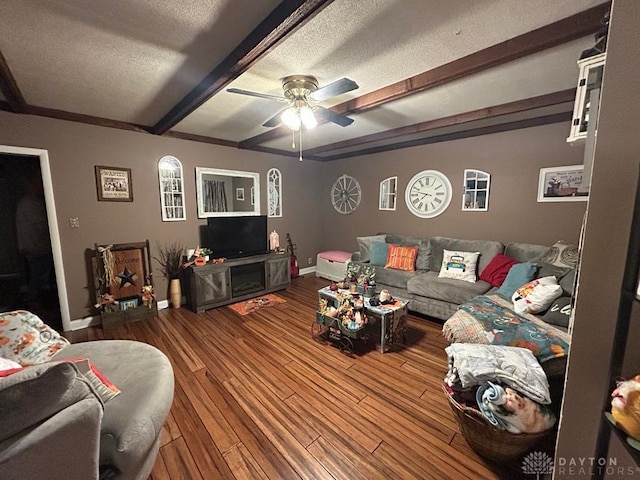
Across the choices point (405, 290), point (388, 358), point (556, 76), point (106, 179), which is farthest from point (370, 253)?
point (106, 179)

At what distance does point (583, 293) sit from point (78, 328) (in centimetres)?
449

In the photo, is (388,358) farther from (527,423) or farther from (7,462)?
(7,462)

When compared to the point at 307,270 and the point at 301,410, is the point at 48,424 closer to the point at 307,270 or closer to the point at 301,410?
the point at 301,410

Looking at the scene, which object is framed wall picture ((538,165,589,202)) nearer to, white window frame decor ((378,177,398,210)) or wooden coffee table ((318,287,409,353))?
white window frame decor ((378,177,398,210))

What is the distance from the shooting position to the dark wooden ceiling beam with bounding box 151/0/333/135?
1253 mm

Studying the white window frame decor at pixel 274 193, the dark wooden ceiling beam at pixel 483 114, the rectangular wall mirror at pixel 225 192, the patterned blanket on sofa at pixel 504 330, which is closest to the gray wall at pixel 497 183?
the dark wooden ceiling beam at pixel 483 114

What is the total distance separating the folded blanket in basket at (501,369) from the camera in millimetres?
1361

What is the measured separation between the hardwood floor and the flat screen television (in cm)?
133

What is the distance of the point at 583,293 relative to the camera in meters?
0.87

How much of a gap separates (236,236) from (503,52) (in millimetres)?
3686

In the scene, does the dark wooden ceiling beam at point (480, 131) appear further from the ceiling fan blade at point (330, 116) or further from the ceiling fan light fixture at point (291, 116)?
the ceiling fan light fixture at point (291, 116)

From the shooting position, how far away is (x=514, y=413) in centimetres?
130

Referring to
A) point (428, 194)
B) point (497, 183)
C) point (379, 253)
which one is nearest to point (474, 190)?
point (497, 183)

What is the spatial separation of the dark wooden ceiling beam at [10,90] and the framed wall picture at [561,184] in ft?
16.5
